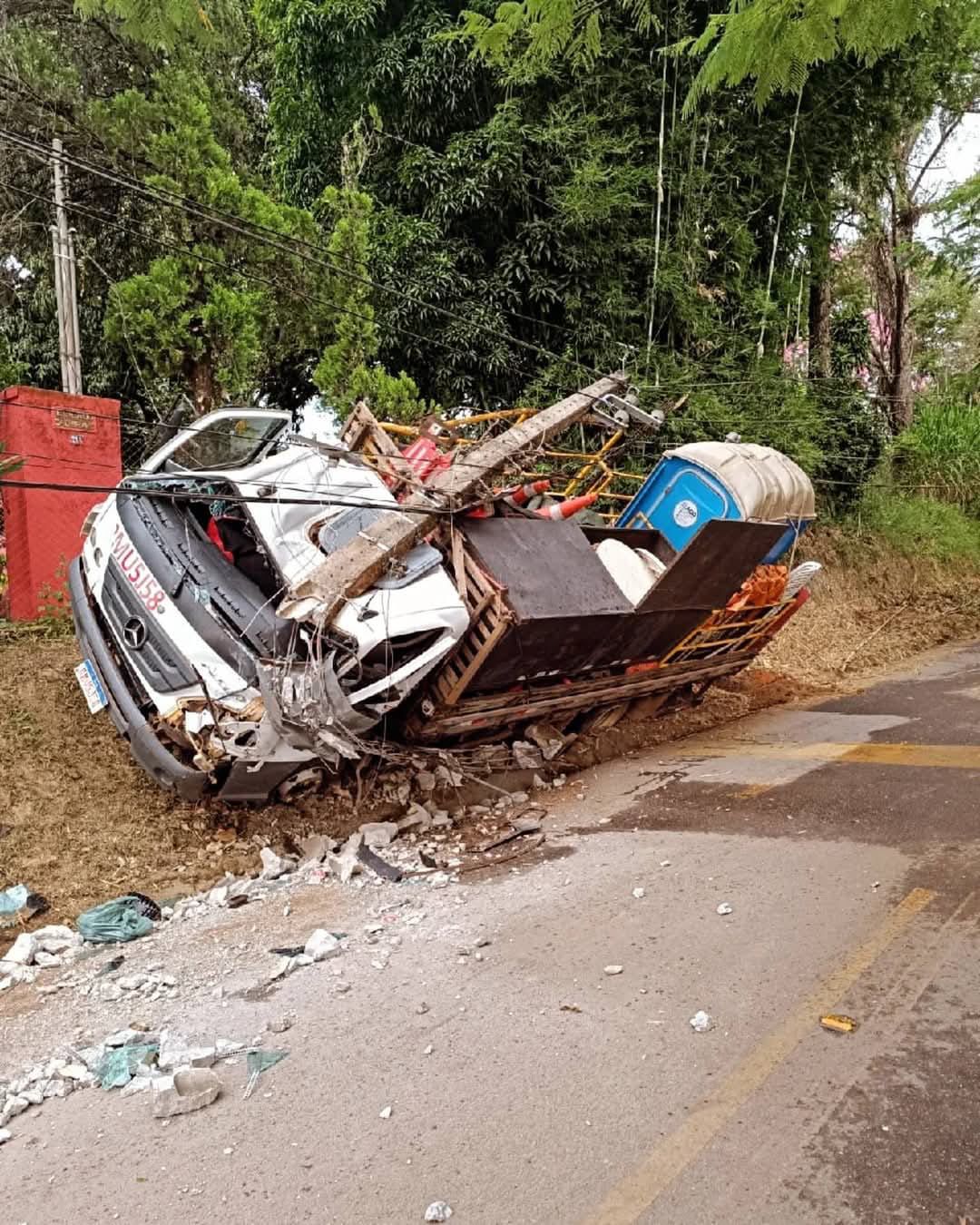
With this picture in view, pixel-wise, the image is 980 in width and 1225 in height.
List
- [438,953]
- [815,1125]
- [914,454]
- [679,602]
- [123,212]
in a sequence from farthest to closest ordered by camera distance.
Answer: [914,454], [123,212], [679,602], [438,953], [815,1125]

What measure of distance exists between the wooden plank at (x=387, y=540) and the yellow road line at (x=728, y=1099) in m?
3.42

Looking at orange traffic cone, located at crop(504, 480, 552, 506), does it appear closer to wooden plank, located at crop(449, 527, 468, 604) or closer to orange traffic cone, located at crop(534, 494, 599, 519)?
orange traffic cone, located at crop(534, 494, 599, 519)

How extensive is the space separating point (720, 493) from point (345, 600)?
4.28 m

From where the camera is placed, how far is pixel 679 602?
301 inches

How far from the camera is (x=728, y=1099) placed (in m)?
3.17

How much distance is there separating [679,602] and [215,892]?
4187 mm

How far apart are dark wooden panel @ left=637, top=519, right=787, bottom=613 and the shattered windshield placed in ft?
10.8

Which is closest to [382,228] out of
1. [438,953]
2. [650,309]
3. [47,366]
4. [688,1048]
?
[650,309]

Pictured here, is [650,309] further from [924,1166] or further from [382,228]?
[924,1166]

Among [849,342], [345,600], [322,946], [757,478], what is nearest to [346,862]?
[322,946]

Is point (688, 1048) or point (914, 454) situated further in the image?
point (914, 454)

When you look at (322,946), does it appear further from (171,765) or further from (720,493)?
(720,493)

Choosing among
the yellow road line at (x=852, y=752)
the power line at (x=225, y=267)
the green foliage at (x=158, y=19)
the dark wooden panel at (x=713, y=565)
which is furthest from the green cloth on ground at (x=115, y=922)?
the power line at (x=225, y=267)

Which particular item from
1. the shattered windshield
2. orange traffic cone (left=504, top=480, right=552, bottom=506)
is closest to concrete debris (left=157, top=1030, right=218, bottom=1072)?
orange traffic cone (left=504, top=480, right=552, bottom=506)
